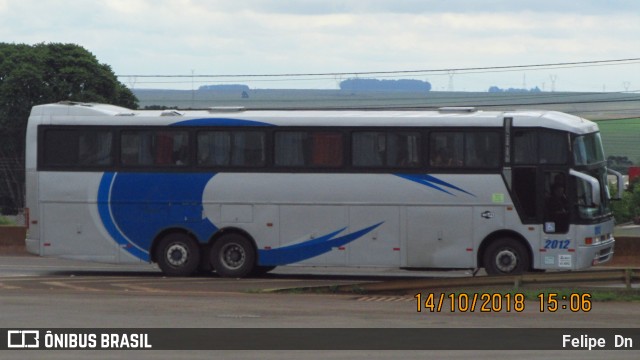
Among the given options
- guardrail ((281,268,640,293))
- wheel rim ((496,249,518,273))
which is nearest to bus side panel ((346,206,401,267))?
wheel rim ((496,249,518,273))

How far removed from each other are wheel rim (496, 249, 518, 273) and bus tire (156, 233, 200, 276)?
626 cm

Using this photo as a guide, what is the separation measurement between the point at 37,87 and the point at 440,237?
43.1 meters

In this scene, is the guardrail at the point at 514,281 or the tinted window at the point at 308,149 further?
the tinted window at the point at 308,149

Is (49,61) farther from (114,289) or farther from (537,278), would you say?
(537,278)

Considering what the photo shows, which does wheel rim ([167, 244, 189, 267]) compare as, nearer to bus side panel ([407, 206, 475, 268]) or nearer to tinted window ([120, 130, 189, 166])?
tinted window ([120, 130, 189, 166])

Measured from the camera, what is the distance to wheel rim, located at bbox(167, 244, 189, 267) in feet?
84.5

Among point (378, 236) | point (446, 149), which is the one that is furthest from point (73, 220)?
point (446, 149)

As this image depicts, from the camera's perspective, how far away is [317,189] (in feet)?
82.2

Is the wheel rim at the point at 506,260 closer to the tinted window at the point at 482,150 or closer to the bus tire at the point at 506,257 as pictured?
the bus tire at the point at 506,257

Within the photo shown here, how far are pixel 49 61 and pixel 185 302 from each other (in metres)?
48.4

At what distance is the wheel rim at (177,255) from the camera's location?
2577 centimetres

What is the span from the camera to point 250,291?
864 inches

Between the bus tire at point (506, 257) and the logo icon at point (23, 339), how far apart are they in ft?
36.9

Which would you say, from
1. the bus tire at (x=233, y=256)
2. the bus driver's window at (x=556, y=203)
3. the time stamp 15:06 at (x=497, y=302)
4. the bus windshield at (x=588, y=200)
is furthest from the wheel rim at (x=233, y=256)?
the bus windshield at (x=588, y=200)
